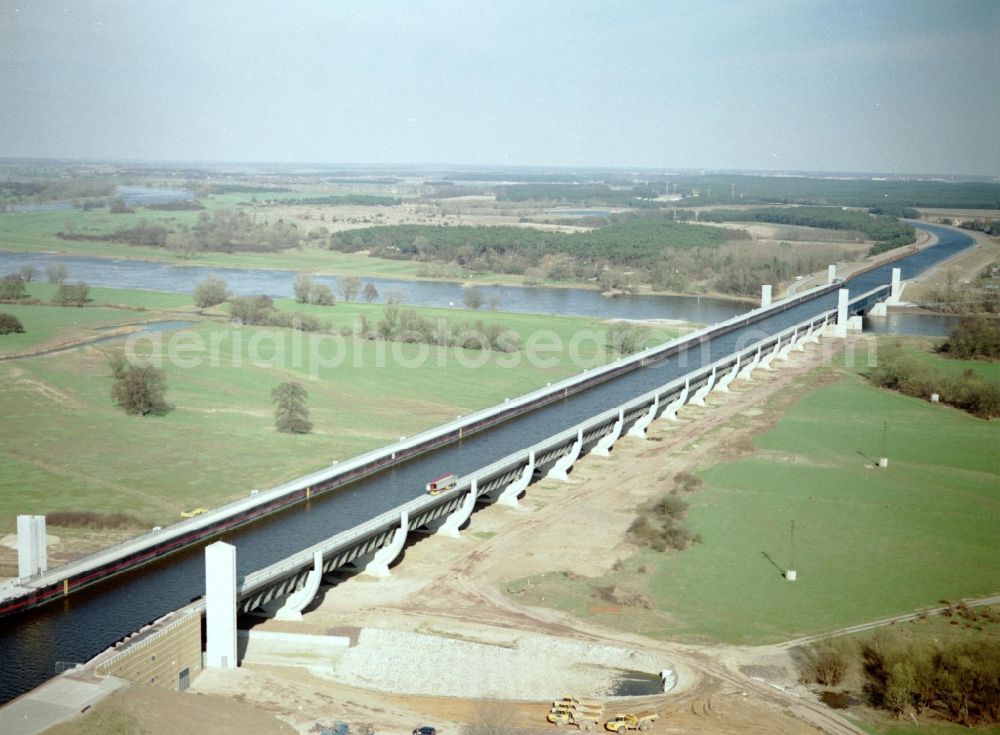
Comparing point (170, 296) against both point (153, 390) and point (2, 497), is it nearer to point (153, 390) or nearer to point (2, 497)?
point (153, 390)

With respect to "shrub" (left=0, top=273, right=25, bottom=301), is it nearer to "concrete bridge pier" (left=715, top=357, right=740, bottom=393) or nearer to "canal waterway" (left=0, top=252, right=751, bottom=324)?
"canal waterway" (left=0, top=252, right=751, bottom=324)

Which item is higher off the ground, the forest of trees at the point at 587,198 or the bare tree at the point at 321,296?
the forest of trees at the point at 587,198

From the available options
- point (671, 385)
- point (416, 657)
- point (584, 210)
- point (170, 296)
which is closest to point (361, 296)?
point (170, 296)

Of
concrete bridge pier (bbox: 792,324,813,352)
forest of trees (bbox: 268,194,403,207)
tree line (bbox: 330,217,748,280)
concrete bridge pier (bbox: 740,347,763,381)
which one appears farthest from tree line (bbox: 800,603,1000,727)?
forest of trees (bbox: 268,194,403,207)

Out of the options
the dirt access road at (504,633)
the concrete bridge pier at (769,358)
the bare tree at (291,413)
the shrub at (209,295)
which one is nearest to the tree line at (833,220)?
the concrete bridge pier at (769,358)

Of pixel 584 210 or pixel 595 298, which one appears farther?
pixel 584 210

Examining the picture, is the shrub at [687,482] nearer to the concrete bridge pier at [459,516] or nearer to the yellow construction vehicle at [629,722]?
the concrete bridge pier at [459,516]

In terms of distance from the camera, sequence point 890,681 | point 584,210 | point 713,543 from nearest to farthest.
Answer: point 890,681, point 713,543, point 584,210
